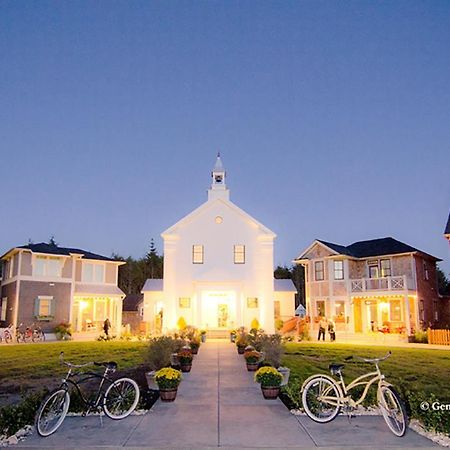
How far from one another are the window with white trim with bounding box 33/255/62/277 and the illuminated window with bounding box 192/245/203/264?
33.7 feet

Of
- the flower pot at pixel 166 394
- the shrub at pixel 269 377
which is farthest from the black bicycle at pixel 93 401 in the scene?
the shrub at pixel 269 377

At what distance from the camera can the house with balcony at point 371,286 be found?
3225cm

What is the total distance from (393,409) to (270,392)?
11.2ft

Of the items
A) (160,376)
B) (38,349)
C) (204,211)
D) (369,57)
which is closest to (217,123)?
(204,211)

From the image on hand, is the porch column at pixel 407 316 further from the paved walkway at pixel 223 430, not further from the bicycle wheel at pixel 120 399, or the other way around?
the bicycle wheel at pixel 120 399

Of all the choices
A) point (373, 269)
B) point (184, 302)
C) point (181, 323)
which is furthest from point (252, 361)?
point (373, 269)

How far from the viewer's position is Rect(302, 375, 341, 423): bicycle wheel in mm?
8102

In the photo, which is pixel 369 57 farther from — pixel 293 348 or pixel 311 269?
pixel 311 269

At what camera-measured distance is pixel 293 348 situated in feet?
77.2

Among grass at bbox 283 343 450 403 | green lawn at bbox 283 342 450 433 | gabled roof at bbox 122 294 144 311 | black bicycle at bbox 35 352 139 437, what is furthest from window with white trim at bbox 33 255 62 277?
black bicycle at bbox 35 352 139 437

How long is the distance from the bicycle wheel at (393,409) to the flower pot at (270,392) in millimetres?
3048

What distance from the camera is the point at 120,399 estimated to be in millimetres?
8609

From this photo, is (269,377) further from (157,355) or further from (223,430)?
(157,355)

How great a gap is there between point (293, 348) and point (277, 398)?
1337 cm
